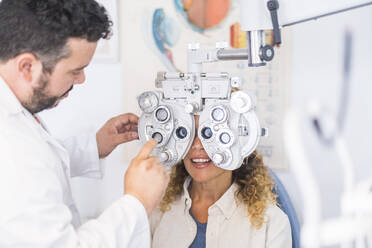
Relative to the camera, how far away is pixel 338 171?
5.05ft

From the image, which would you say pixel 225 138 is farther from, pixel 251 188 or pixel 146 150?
pixel 251 188

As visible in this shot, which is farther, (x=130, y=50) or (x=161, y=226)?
(x=130, y=50)

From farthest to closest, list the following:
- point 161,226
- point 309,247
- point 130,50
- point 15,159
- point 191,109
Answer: point 130,50 → point 161,226 → point 191,109 → point 15,159 → point 309,247

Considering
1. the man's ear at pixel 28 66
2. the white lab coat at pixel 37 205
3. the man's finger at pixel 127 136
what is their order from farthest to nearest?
1. the man's finger at pixel 127 136
2. the man's ear at pixel 28 66
3. the white lab coat at pixel 37 205

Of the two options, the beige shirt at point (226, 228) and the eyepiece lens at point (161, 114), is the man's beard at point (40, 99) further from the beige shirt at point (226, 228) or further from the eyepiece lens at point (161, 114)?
the beige shirt at point (226, 228)

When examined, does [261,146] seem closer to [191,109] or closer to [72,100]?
[191,109]

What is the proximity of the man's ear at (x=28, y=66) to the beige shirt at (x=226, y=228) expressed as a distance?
687 millimetres

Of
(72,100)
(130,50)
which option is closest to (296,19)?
(130,50)

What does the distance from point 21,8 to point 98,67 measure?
933 millimetres

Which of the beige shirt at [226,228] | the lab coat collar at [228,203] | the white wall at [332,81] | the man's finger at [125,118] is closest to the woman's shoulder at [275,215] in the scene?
the beige shirt at [226,228]

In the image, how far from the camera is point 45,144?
94 centimetres

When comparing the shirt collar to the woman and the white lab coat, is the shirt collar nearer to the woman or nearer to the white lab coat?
the white lab coat

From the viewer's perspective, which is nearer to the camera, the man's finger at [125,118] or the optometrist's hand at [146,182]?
the optometrist's hand at [146,182]

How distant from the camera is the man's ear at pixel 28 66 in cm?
90
